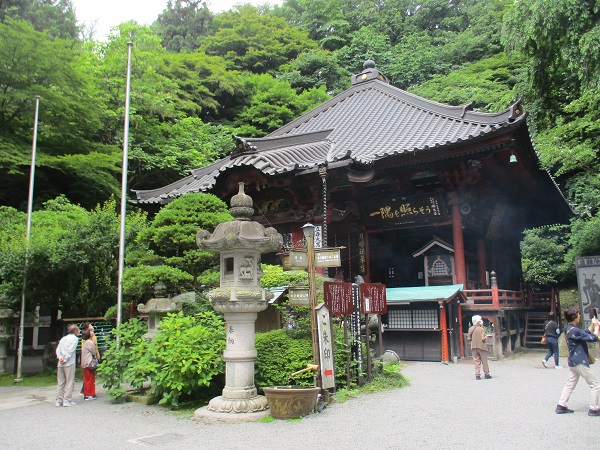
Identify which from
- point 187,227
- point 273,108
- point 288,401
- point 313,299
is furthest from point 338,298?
point 273,108

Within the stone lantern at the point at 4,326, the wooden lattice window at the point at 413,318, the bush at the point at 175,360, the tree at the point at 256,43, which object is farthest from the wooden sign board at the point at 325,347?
the tree at the point at 256,43

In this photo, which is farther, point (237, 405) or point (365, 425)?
point (237, 405)

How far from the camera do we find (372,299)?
967 cm

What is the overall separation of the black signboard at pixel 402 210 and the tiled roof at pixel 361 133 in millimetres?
1787

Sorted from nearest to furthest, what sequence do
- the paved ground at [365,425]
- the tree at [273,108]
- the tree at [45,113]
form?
the paved ground at [365,425] < the tree at [45,113] < the tree at [273,108]

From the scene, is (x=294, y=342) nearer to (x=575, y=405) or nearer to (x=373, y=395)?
(x=373, y=395)

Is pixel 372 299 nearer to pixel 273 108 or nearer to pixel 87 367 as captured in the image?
pixel 87 367

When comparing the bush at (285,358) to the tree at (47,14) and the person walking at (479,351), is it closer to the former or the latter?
the person walking at (479,351)

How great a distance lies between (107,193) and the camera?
74.1 feet

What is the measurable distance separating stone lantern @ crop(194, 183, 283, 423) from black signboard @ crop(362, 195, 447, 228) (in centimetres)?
830

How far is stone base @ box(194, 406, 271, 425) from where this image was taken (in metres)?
6.91

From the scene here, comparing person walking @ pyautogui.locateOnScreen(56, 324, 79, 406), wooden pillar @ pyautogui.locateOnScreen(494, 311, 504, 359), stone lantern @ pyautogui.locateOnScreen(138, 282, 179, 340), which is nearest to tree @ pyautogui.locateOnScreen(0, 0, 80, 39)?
stone lantern @ pyautogui.locateOnScreen(138, 282, 179, 340)

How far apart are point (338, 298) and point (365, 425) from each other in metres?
2.42

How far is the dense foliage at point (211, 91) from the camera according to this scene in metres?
13.7
